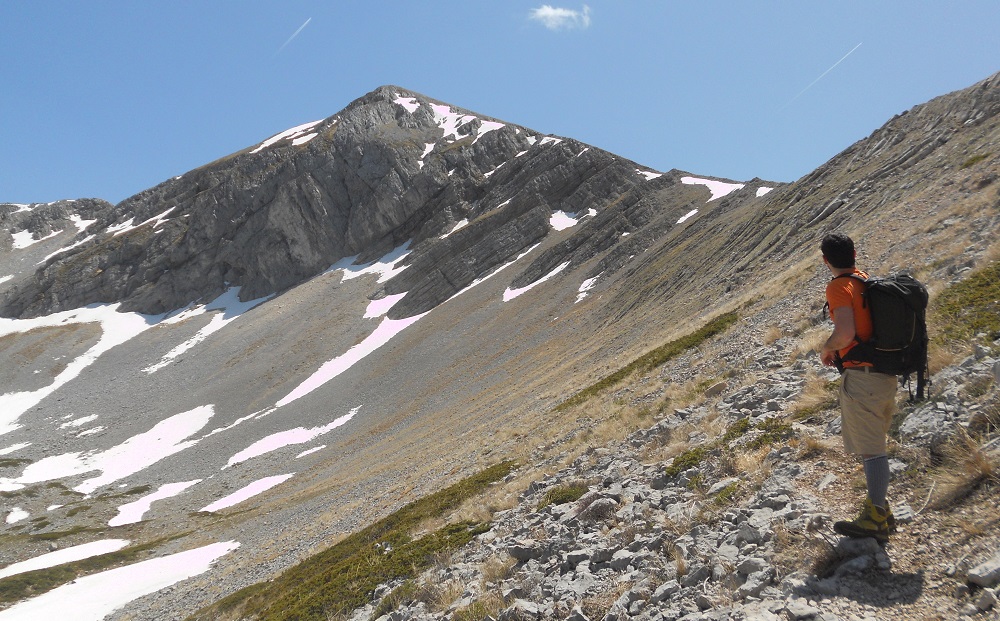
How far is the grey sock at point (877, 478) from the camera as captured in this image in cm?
525

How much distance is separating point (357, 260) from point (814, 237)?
335ft

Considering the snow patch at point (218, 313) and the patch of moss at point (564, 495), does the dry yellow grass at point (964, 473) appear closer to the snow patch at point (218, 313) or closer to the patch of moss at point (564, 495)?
the patch of moss at point (564, 495)

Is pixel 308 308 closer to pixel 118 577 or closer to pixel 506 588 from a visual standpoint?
pixel 118 577

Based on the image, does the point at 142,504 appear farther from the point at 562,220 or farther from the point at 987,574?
the point at 562,220

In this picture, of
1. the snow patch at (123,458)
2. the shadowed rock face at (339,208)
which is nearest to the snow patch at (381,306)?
the shadowed rock face at (339,208)

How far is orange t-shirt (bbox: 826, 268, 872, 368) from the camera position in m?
5.59

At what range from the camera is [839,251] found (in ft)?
19.4

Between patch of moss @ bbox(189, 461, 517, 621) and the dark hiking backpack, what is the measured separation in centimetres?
810

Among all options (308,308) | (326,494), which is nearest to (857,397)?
(326,494)

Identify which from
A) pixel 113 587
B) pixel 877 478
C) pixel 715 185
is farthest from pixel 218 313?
pixel 877 478

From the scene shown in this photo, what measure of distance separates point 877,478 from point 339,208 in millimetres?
131519

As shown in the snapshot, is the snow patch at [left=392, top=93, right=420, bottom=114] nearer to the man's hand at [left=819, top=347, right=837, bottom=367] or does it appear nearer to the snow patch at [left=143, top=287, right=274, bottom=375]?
the snow patch at [left=143, top=287, right=274, bottom=375]

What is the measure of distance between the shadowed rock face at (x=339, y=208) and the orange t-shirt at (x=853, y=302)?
318ft

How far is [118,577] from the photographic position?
112ft
